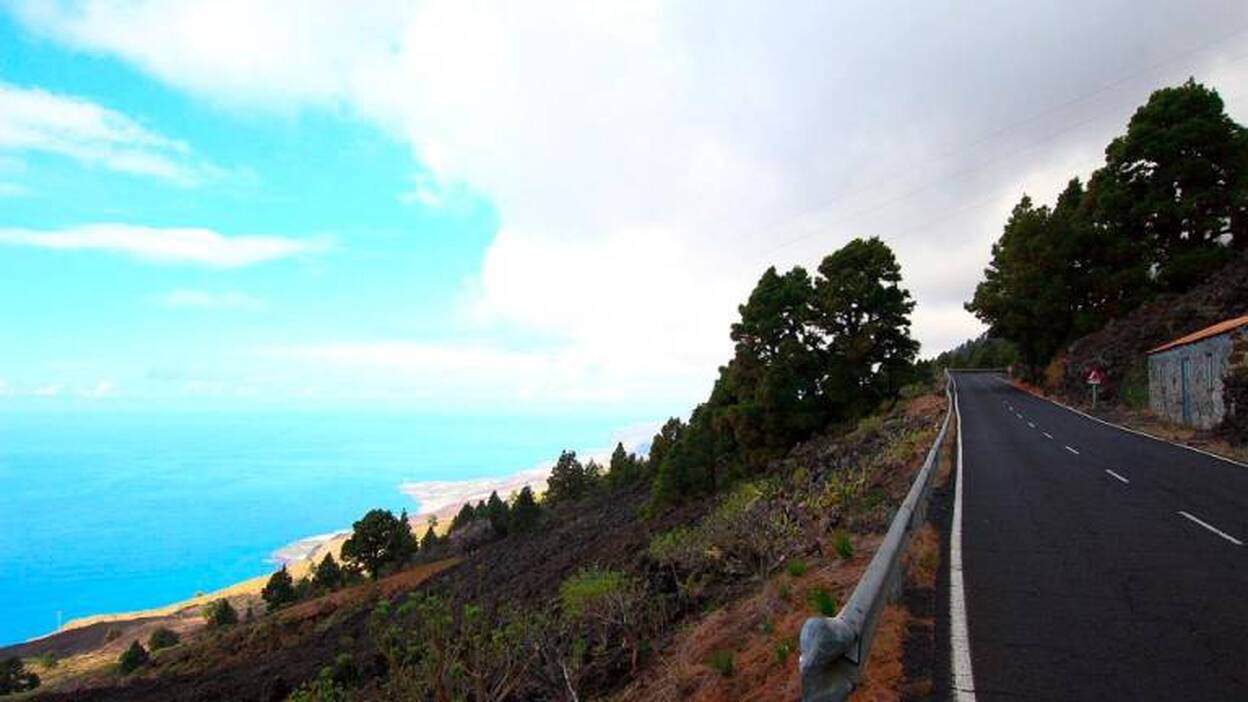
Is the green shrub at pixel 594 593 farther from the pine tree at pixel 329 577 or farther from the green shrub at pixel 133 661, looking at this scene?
the pine tree at pixel 329 577

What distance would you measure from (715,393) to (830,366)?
10.0 meters

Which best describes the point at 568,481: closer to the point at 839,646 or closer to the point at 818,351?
the point at 818,351

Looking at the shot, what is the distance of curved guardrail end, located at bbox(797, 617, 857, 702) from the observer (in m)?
3.27

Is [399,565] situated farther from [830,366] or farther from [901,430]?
[901,430]

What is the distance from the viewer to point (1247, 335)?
1980 cm

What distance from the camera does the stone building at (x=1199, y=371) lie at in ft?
67.1

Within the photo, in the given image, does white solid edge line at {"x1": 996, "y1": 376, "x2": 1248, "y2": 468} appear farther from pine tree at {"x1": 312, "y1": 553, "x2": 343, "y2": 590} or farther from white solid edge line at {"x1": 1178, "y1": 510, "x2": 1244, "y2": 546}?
pine tree at {"x1": 312, "y1": 553, "x2": 343, "y2": 590}

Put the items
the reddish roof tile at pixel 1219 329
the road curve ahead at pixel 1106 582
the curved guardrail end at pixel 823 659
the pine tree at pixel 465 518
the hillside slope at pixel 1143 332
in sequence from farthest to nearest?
the pine tree at pixel 465 518
the hillside slope at pixel 1143 332
the reddish roof tile at pixel 1219 329
the road curve ahead at pixel 1106 582
the curved guardrail end at pixel 823 659

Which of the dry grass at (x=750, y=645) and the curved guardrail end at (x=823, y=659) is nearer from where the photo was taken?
the curved guardrail end at (x=823, y=659)

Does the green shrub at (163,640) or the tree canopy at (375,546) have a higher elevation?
the tree canopy at (375,546)

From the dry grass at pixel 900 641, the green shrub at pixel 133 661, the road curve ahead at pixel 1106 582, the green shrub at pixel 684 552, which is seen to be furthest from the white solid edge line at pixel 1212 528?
A: the green shrub at pixel 133 661

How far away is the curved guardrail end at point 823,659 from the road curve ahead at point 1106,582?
60.8 inches

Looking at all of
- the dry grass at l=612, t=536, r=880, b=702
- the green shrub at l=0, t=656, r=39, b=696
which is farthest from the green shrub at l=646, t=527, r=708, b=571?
the green shrub at l=0, t=656, r=39, b=696

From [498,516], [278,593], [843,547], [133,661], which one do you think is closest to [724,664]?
[843,547]
